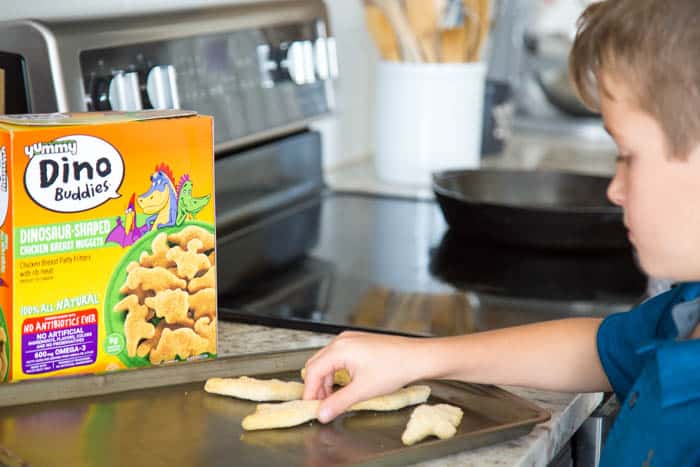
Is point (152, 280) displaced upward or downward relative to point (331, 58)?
downward

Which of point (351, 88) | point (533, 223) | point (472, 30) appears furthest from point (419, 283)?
point (351, 88)

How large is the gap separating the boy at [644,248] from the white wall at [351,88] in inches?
44.0

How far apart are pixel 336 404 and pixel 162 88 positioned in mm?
565

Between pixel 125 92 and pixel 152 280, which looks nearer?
pixel 152 280

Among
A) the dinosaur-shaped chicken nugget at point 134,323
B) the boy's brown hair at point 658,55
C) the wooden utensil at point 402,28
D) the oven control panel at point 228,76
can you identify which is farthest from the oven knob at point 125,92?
the wooden utensil at point 402,28

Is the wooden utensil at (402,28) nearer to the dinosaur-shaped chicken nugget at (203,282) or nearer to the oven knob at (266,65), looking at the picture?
the oven knob at (266,65)

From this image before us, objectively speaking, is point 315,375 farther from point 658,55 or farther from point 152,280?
point 658,55

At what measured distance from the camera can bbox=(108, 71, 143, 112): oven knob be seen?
4.03 ft

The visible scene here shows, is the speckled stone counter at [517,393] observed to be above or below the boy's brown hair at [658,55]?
below

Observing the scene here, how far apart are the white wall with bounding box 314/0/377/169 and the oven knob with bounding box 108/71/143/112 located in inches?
31.2

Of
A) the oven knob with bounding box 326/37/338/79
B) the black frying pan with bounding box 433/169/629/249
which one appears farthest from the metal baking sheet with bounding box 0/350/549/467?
the oven knob with bounding box 326/37/338/79

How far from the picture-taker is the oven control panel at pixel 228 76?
4.07ft

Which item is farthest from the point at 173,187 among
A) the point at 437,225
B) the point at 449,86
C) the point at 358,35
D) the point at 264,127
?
the point at 358,35

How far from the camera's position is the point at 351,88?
7.23 feet
